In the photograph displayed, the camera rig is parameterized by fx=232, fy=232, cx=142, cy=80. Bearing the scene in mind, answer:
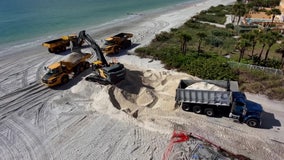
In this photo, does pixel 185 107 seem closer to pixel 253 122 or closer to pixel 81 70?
pixel 253 122

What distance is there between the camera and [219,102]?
1614 centimetres

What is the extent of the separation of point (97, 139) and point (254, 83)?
1466 centimetres

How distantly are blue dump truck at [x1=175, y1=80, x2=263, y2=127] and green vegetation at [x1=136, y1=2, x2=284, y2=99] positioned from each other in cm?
442

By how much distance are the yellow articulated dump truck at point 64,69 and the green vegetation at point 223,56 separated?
8.08m

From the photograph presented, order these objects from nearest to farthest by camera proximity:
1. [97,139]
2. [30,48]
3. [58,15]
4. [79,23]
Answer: [97,139] → [30,48] → [79,23] → [58,15]

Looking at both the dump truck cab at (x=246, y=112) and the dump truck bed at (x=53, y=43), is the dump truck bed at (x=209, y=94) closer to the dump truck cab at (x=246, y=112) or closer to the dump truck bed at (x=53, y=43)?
the dump truck cab at (x=246, y=112)

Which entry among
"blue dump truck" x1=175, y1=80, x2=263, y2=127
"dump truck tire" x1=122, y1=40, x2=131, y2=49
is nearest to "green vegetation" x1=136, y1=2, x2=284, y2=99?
"dump truck tire" x1=122, y1=40, x2=131, y2=49

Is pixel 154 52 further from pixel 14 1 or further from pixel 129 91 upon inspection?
pixel 14 1

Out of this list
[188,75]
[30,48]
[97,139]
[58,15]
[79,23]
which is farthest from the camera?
[58,15]

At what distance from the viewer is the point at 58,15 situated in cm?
6172

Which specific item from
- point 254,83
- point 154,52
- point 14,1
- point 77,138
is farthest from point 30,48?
point 14,1

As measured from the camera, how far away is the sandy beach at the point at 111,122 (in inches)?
548

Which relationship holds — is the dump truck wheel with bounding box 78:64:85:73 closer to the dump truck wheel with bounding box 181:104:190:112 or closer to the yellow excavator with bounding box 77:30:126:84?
the yellow excavator with bounding box 77:30:126:84

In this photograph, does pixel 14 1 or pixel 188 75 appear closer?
pixel 188 75
